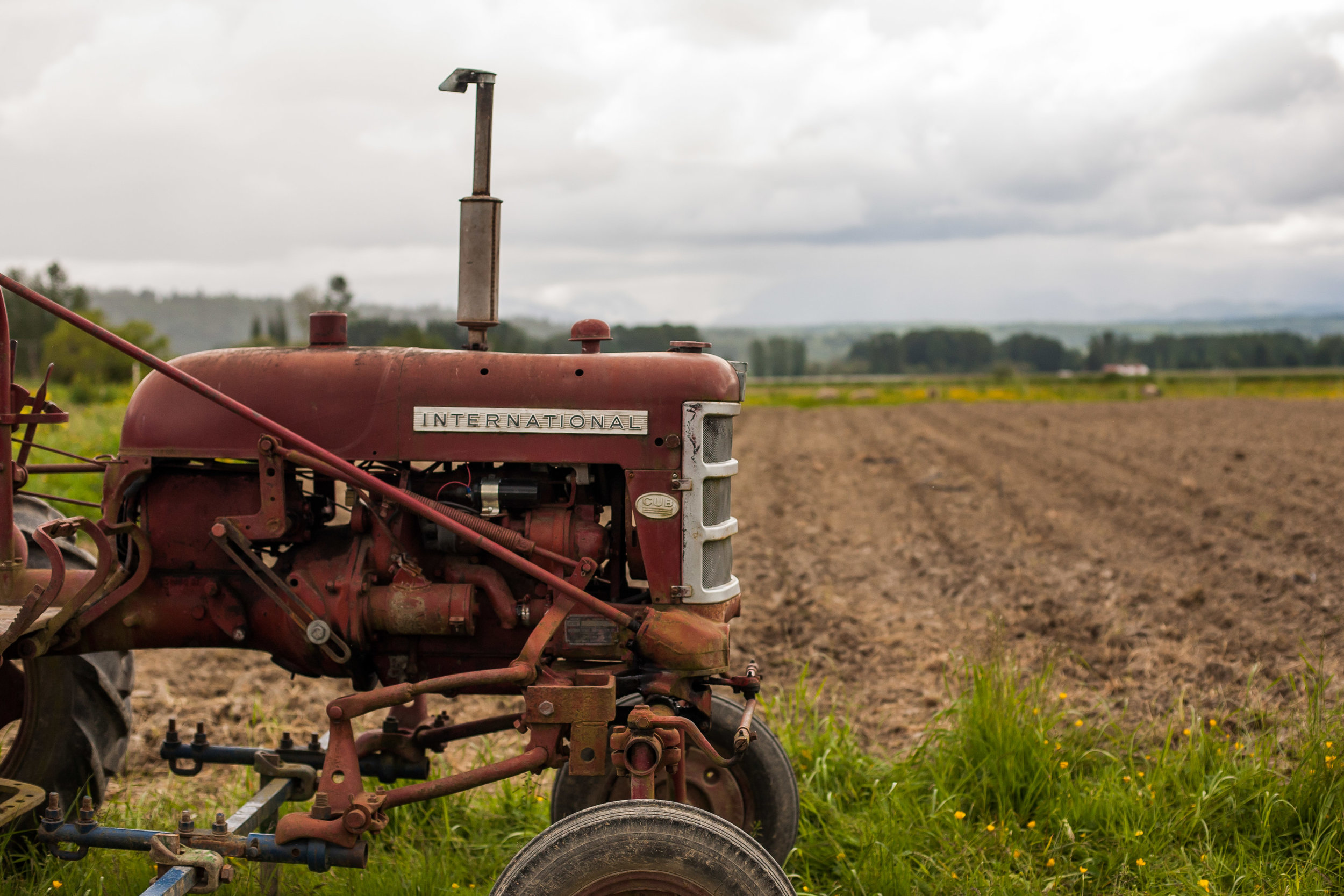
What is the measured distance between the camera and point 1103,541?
1016 centimetres

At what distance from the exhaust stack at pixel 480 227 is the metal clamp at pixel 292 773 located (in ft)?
5.53

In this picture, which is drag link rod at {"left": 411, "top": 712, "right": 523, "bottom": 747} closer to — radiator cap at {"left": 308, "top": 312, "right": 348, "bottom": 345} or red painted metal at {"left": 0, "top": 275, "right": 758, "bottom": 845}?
red painted metal at {"left": 0, "top": 275, "right": 758, "bottom": 845}

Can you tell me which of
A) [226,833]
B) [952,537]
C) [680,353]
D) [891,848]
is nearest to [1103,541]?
[952,537]

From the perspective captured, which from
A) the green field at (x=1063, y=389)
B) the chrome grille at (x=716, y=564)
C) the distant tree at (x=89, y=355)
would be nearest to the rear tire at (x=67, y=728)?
the chrome grille at (x=716, y=564)

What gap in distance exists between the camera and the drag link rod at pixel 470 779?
9.84 feet

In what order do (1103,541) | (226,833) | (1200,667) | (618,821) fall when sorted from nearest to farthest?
(618,821) → (226,833) → (1200,667) → (1103,541)

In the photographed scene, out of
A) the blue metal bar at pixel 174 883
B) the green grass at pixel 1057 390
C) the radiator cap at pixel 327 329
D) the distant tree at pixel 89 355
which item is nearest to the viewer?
the blue metal bar at pixel 174 883

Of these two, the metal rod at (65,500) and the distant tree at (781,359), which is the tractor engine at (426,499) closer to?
the metal rod at (65,500)

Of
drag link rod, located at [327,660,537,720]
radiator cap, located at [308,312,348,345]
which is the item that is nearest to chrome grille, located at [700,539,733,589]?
drag link rod, located at [327,660,537,720]

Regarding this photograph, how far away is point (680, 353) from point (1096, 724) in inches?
124

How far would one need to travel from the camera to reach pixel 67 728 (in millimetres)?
3787

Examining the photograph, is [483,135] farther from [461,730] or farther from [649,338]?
[461,730]

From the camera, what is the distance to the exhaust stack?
3.34 meters

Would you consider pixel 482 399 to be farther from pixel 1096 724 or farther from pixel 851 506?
pixel 851 506
